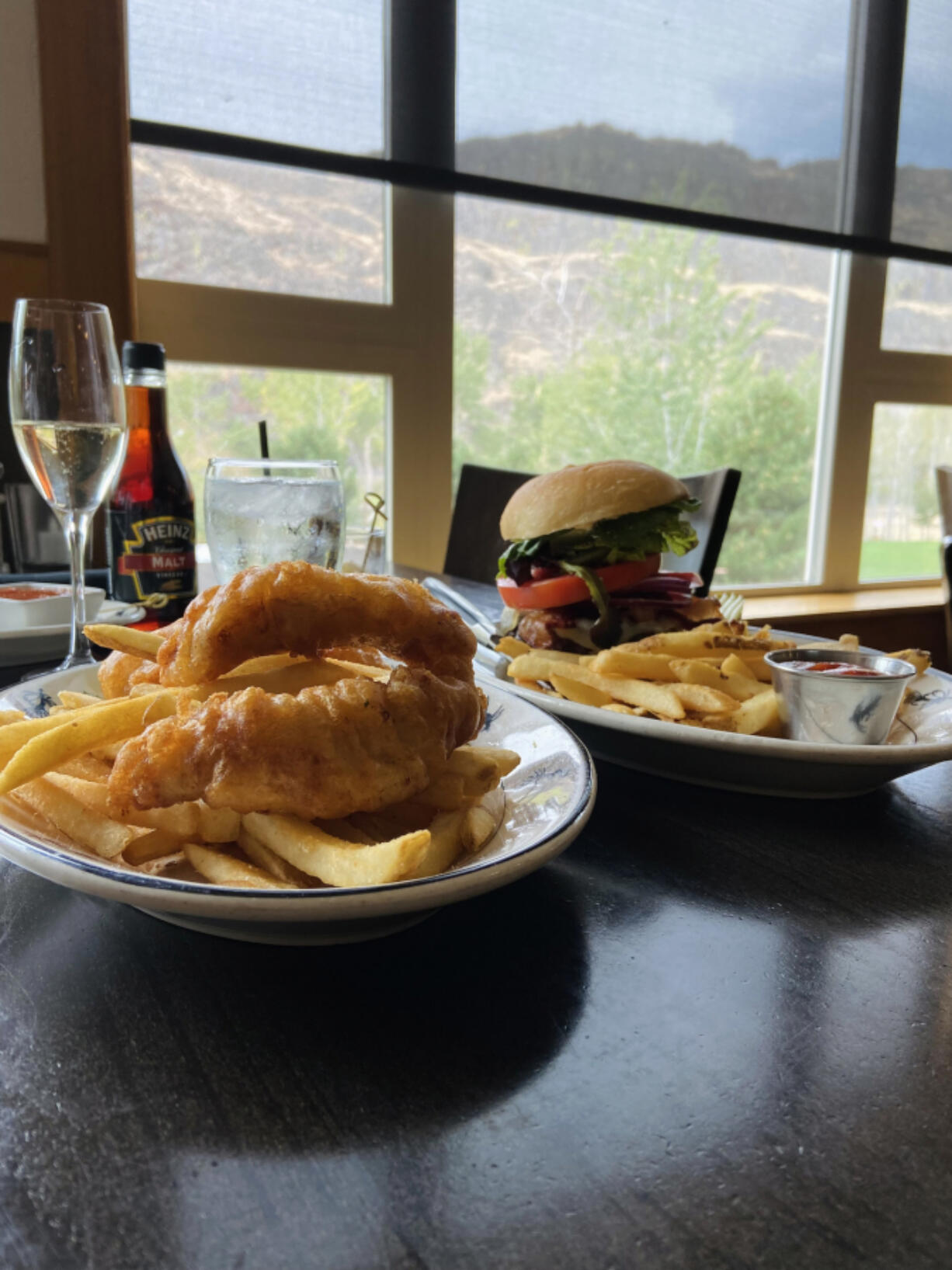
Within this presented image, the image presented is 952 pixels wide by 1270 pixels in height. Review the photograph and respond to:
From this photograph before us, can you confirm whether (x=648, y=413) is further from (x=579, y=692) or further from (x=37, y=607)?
(x=579, y=692)

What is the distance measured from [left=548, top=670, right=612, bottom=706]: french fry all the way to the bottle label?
781mm

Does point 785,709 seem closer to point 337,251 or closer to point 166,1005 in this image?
point 166,1005

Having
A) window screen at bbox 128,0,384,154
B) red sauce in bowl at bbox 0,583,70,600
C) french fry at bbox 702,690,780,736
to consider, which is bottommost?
french fry at bbox 702,690,780,736

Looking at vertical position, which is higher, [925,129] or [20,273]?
[925,129]

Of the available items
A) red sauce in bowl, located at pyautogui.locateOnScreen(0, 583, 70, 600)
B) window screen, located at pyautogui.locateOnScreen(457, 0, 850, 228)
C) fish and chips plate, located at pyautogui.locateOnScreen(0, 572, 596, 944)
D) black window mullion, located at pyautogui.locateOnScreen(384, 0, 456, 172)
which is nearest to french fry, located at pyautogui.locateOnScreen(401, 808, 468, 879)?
fish and chips plate, located at pyautogui.locateOnScreen(0, 572, 596, 944)

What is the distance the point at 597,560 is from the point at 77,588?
757 millimetres

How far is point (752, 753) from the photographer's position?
2.62 feet

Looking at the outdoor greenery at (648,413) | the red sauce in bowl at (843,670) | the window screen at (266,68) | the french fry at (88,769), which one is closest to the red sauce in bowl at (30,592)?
the french fry at (88,769)

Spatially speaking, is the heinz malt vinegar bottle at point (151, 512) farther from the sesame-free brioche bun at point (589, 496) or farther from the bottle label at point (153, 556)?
the sesame-free brioche bun at point (589, 496)

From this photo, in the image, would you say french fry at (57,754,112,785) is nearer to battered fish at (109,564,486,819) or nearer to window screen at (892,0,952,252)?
battered fish at (109,564,486,819)

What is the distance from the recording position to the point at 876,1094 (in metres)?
0.43

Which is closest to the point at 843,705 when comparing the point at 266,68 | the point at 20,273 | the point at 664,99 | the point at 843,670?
the point at 843,670

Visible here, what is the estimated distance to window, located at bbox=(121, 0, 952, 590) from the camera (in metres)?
3.45

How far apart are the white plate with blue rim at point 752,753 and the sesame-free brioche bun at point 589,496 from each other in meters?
0.52
